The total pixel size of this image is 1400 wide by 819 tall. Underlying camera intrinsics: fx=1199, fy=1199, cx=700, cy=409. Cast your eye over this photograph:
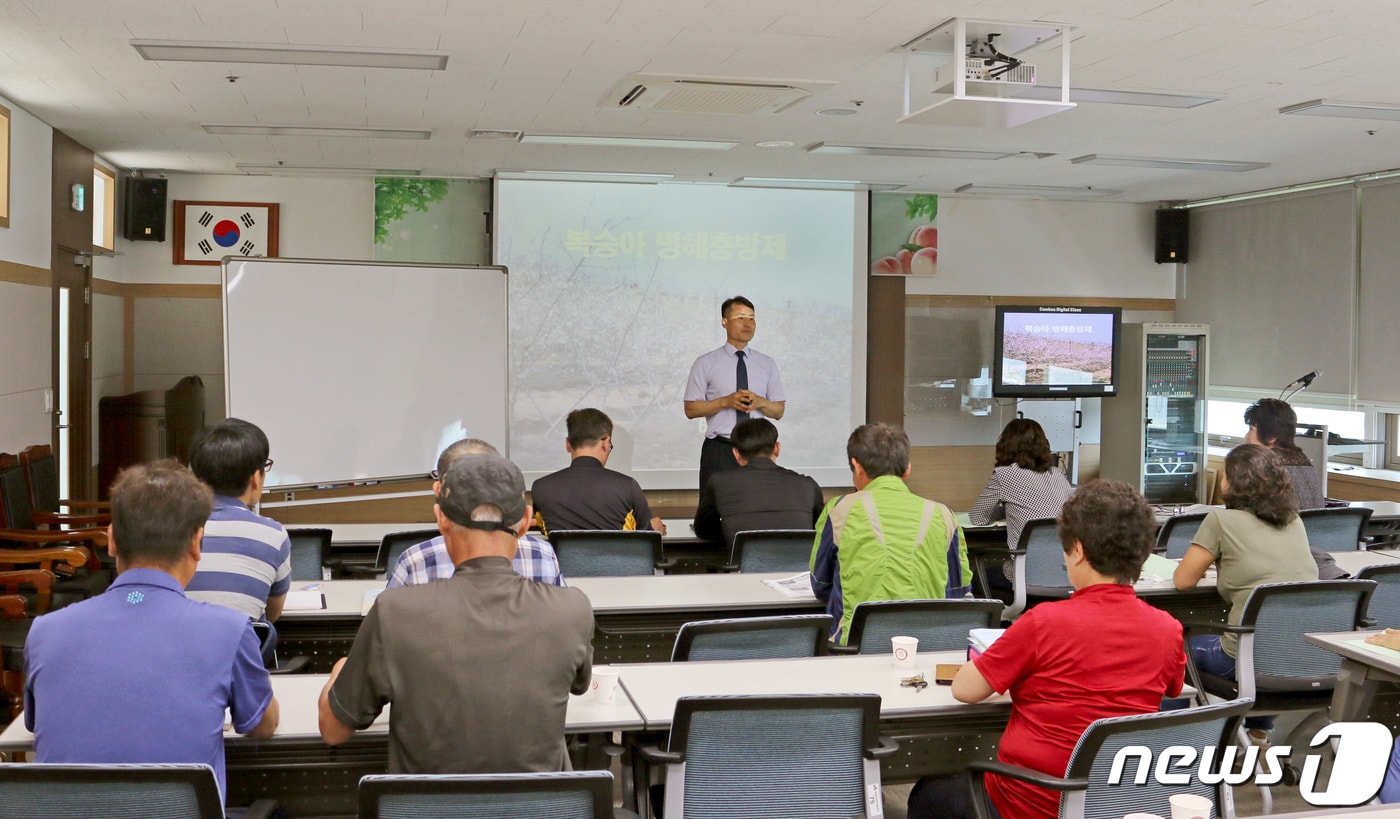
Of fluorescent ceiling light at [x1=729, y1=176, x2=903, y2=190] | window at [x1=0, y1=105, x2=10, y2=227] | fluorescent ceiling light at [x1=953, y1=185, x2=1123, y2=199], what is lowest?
window at [x1=0, y1=105, x2=10, y2=227]

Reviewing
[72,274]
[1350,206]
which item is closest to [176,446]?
[72,274]

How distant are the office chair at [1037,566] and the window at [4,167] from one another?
5453mm

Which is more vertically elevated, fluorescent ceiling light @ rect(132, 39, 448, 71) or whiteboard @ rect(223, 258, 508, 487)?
fluorescent ceiling light @ rect(132, 39, 448, 71)

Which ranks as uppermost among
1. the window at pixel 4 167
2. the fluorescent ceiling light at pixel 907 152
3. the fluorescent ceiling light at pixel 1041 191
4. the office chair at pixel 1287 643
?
the fluorescent ceiling light at pixel 1041 191

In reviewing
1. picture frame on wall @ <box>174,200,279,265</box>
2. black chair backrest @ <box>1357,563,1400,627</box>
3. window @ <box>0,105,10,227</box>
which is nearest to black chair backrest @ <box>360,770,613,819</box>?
black chair backrest @ <box>1357,563,1400,627</box>

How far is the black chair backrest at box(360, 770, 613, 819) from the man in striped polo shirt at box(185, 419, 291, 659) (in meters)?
1.24

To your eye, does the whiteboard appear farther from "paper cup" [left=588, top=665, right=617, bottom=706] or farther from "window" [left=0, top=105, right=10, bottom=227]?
"paper cup" [left=588, top=665, right=617, bottom=706]

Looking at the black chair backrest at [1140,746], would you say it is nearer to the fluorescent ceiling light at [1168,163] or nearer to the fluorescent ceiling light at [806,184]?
the fluorescent ceiling light at [1168,163]

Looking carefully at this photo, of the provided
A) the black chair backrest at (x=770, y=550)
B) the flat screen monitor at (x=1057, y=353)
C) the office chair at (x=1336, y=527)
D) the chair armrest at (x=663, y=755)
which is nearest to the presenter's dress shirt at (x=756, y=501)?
the black chair backrest at (x=770, y=550)

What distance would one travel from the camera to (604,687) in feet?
8.90

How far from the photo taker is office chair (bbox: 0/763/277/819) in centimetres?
195

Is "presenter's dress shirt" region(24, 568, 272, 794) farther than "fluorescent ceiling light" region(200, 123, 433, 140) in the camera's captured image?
No

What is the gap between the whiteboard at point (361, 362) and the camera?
690 cm

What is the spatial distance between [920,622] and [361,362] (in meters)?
4.92
